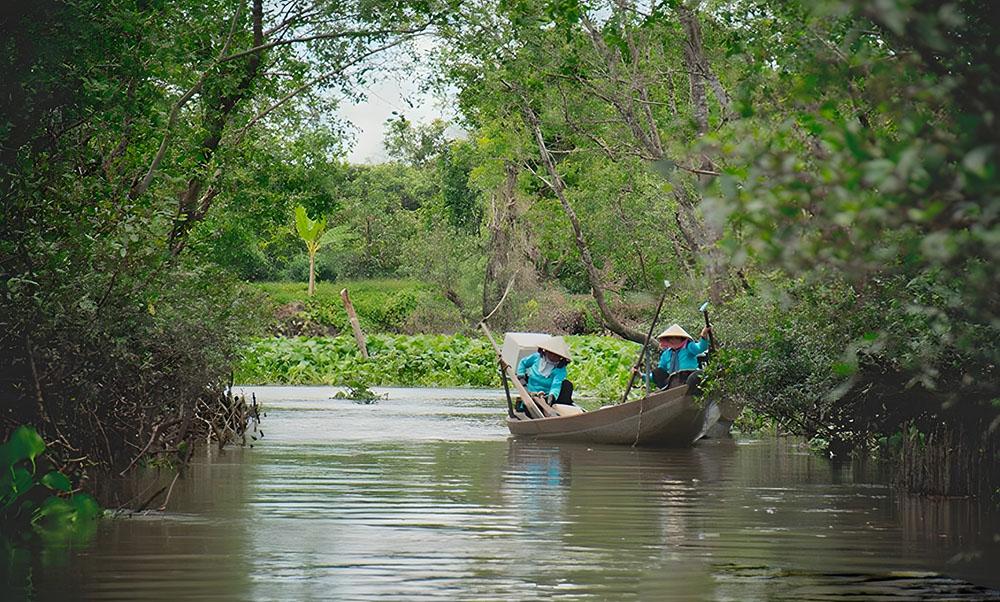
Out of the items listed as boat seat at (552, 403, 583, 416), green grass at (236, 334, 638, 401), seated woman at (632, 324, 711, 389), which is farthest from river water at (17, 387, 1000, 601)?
green grass at (236, 334, 638, 401)

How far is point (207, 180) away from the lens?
51.2 ft

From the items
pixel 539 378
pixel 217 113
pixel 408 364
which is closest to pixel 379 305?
pixel 408 364

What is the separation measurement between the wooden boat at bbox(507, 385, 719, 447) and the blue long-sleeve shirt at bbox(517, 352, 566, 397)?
491 mm

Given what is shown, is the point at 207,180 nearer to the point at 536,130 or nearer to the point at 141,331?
the point at 141,331

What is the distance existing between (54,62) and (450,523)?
414 centimetres

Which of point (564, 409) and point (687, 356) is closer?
point (687, 356)

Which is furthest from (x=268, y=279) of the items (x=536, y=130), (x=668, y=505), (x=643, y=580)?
(x=643, y=580)

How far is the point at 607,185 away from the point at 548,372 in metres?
8.56

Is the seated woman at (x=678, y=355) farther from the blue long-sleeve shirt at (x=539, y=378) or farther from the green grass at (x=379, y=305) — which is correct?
the green grass at (x=379, y=305)

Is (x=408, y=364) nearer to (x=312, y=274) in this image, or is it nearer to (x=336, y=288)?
(x=312, y=274)

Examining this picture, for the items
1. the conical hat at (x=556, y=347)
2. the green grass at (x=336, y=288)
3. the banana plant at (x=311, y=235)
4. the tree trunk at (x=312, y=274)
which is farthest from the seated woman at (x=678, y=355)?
the banana plant at (x=311, y=235)

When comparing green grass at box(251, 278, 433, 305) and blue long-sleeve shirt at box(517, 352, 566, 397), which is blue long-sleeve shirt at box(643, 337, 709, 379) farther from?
green grass at box(251, 278, 433, 305)

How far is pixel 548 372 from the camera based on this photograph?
19.4 meters

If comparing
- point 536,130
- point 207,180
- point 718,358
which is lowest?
point 718,358
